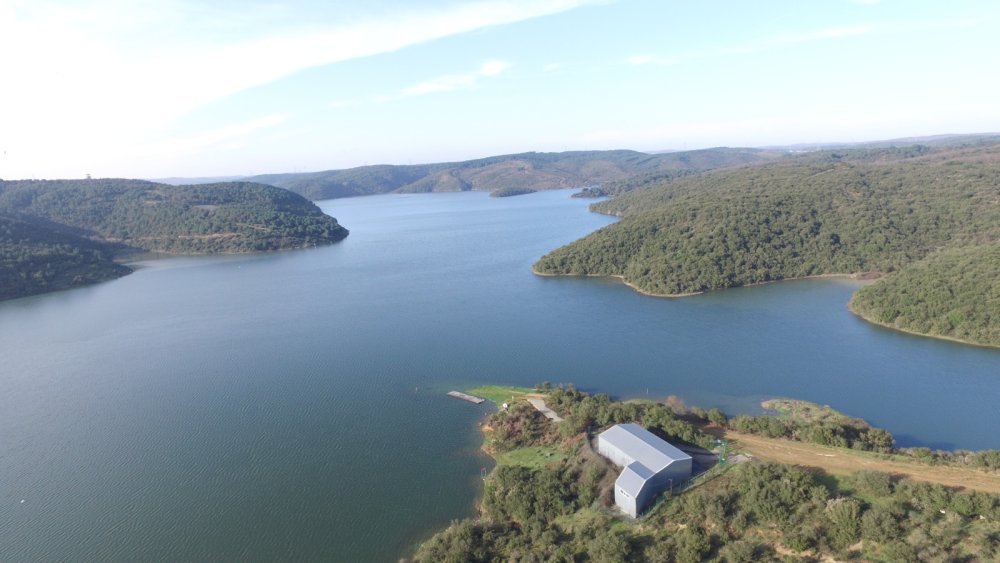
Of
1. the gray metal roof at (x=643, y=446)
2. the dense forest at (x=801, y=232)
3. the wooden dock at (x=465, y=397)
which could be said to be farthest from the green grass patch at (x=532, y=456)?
the dense forest at (x=801, y=232)

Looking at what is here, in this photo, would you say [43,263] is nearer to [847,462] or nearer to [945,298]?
[847,462]

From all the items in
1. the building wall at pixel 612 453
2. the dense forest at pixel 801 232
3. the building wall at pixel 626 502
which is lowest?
the building wall at pixel 626 502

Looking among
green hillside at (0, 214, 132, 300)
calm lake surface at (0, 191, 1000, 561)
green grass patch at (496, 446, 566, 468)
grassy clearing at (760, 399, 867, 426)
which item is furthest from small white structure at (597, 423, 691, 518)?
green hillside at (0, 214, 132, 300)

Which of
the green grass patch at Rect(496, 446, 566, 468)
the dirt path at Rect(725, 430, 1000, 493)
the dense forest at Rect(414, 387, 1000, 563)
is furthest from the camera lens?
the green grass patch at Rect(496, 446, 566, 468)

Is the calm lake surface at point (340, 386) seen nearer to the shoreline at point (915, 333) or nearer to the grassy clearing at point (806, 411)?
the shoreline at point (915, 333)

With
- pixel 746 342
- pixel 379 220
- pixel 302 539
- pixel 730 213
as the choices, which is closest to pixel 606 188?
pixel 379 220

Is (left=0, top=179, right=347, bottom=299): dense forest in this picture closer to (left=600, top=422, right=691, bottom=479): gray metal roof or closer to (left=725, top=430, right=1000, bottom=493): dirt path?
(left=600, top=422, right=691, bottom=479): gray metal roof
